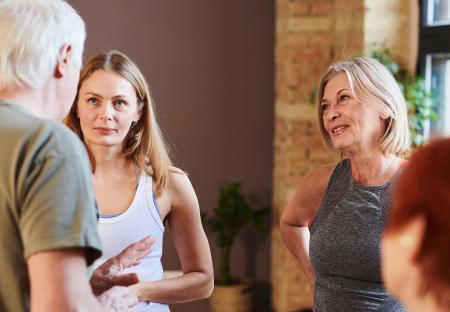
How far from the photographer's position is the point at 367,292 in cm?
213

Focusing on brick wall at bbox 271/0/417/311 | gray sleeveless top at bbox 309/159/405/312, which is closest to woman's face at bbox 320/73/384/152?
gray sleeveless top at bbox 309/159/405/312

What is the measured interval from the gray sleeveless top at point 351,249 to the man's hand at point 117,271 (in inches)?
23.0

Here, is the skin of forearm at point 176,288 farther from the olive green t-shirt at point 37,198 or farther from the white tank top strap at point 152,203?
the olive green t-shirt at point 37,198

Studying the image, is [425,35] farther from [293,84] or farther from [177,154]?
[177,154]

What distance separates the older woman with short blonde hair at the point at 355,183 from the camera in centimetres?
215

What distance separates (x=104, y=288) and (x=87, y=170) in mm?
482

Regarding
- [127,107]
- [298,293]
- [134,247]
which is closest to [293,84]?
[298,293]

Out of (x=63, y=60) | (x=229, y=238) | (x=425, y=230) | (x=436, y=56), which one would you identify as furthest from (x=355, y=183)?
(x=229, y=238)

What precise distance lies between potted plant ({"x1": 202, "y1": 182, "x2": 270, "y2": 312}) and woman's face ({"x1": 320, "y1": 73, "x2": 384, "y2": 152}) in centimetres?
296

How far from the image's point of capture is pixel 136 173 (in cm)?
231

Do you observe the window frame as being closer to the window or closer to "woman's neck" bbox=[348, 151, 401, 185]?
the window

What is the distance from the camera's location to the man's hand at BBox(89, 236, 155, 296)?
1695mm

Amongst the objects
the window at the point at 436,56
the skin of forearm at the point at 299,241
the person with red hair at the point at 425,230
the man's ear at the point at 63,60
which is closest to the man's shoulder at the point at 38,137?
the man's ear at the point at 63,60

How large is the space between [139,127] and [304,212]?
62 centimetres
